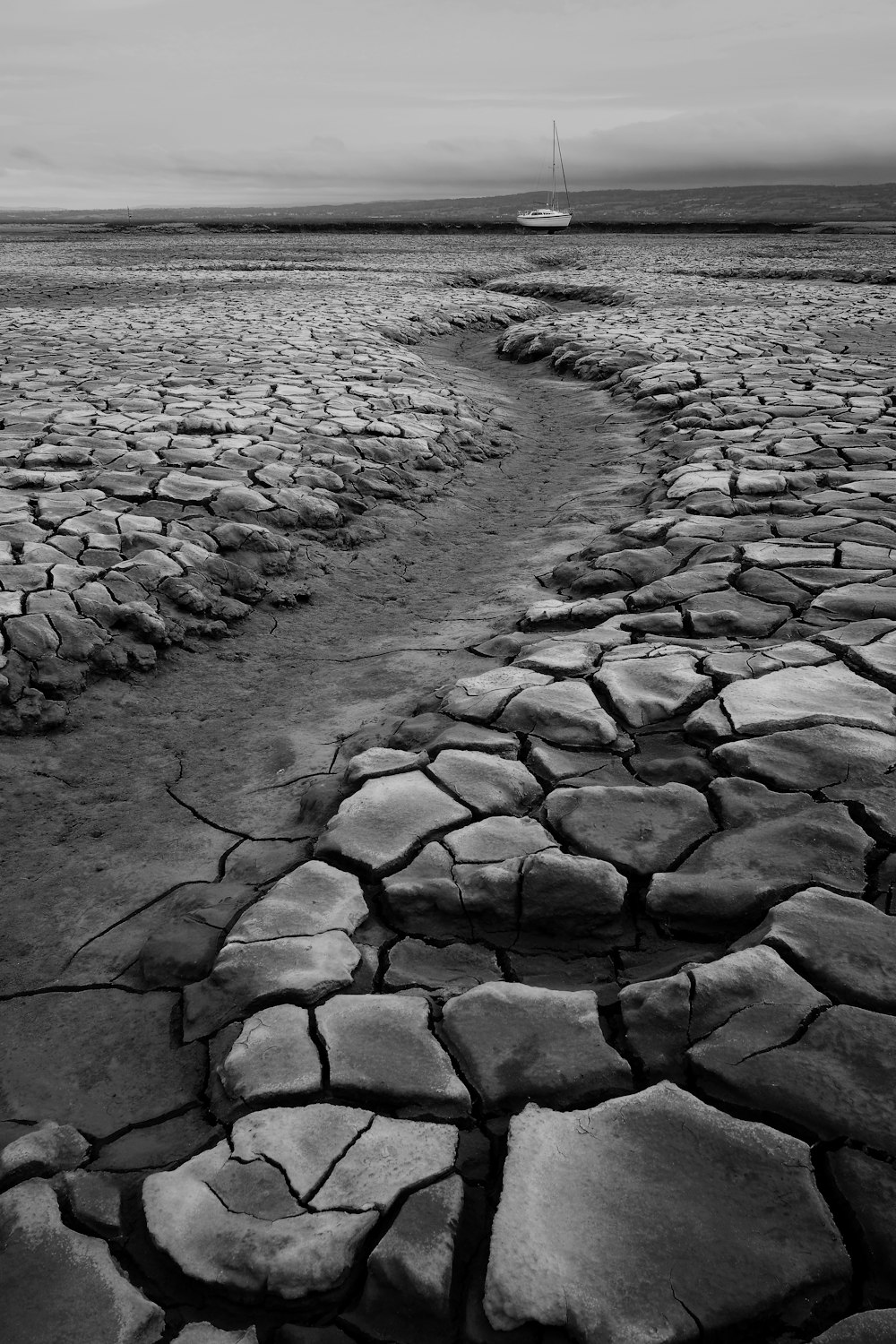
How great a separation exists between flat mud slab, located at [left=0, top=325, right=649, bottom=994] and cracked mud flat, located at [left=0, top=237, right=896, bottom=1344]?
2cm

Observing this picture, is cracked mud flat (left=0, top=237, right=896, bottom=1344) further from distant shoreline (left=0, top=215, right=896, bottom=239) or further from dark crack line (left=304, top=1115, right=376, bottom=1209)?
distant shoreline (left=0, top=215, right=896, bottom=239)

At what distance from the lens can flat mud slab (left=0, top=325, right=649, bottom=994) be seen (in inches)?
90.1

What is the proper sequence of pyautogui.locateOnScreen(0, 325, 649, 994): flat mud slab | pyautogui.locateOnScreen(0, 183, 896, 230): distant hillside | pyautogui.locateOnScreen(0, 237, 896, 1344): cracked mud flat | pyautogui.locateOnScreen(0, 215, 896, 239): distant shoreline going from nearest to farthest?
pyautogui.locateOnScreen(0, 237, 896, 1344): cracked mud flat, pyautogui.locateOnScreen(0, 325, 649, 994): flat mud slab, pyautogui.locateOnScreen(0, 215, 896, 239): distant shoreline, pyautogui.locateOnScreen(0, 183, 896, 230): distant hillside

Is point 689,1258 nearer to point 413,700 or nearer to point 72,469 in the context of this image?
point 413,700

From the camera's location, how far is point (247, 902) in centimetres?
214

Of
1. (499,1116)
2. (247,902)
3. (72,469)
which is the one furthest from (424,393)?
(499,1116)

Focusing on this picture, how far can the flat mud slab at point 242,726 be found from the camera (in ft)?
7.51

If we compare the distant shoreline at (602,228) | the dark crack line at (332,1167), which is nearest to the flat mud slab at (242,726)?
the dark crack line at (332,1167)

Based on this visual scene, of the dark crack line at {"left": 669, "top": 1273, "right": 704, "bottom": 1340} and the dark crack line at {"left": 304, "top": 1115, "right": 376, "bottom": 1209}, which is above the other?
the dark crack line at {"left": 669, "top": 1273, "right": 704, "bottom": 1340}

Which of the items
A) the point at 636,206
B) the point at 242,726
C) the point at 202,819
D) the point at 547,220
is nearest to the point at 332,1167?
the point at 202,819

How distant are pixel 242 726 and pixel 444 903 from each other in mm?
1417

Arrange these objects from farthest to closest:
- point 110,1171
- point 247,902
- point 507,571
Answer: point 507,571 < point 247,902 < point 110,1171

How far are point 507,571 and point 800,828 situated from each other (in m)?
2.64

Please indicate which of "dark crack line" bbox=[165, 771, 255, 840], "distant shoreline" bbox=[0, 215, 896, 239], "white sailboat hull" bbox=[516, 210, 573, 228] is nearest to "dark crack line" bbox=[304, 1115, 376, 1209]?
"dark crack line" bbox=[165, 771, 255, 840]
